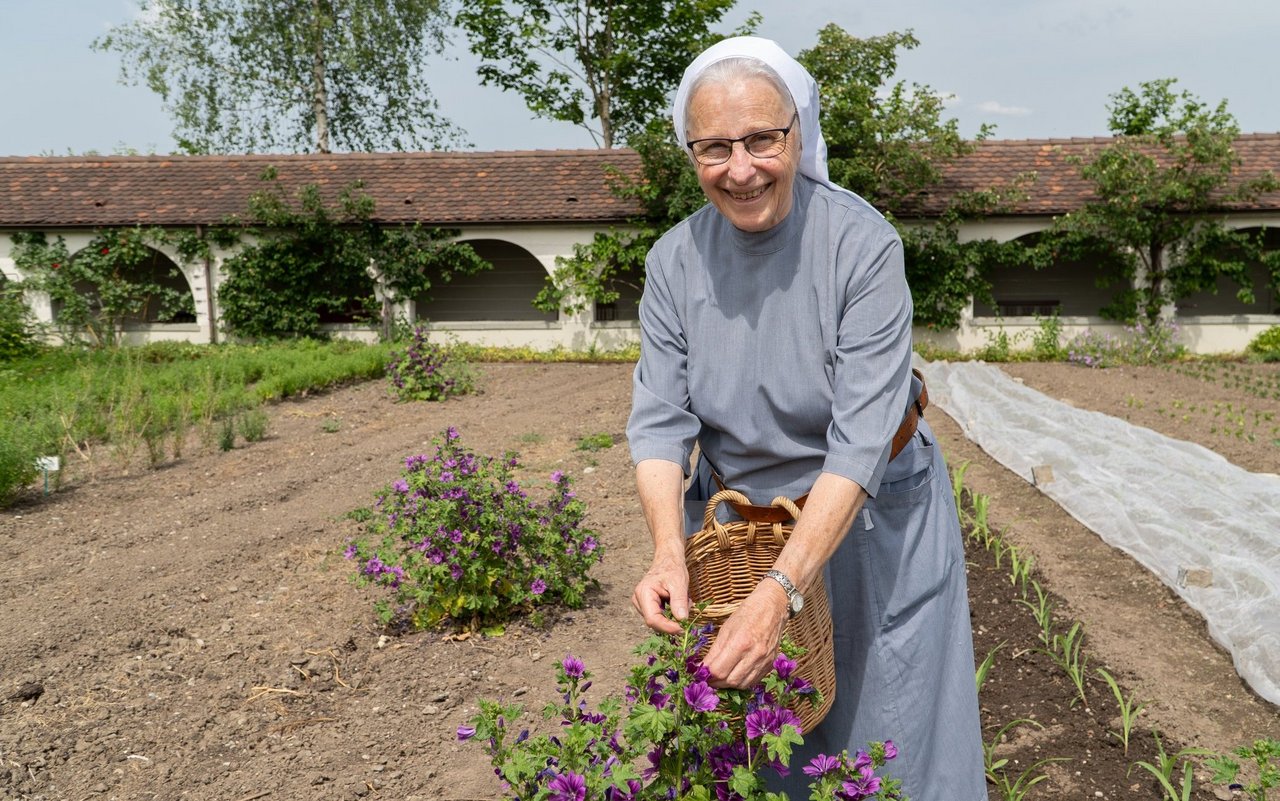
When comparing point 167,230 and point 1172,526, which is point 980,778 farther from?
point 167,230

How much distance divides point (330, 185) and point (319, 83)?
906 centimetres

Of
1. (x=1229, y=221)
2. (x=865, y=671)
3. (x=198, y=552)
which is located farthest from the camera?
(x=1229, y=221)

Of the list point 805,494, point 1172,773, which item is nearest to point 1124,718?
point 1172,773

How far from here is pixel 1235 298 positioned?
19.1m

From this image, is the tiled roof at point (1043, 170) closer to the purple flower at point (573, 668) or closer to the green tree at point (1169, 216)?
the green tree at point (1169, 216)

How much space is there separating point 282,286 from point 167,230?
2037 mm

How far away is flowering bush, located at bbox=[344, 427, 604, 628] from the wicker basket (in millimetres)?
2058

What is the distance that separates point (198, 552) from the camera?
16.6 feet

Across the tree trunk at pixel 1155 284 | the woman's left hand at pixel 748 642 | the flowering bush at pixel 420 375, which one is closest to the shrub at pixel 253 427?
the flowering bush at pixel 420 375

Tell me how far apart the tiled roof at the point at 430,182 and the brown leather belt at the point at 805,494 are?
15577mm

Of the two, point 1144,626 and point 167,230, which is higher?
point 167,230

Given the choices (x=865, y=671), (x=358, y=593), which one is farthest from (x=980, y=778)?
(x=358, y=593)

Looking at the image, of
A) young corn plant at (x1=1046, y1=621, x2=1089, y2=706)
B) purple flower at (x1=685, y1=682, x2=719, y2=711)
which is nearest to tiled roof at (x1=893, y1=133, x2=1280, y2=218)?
young corn plant at (x1=1046, y1=621, x2=1089, y2=706)

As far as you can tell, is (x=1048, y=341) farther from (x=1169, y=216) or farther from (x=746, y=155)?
(x=746, y=155)
